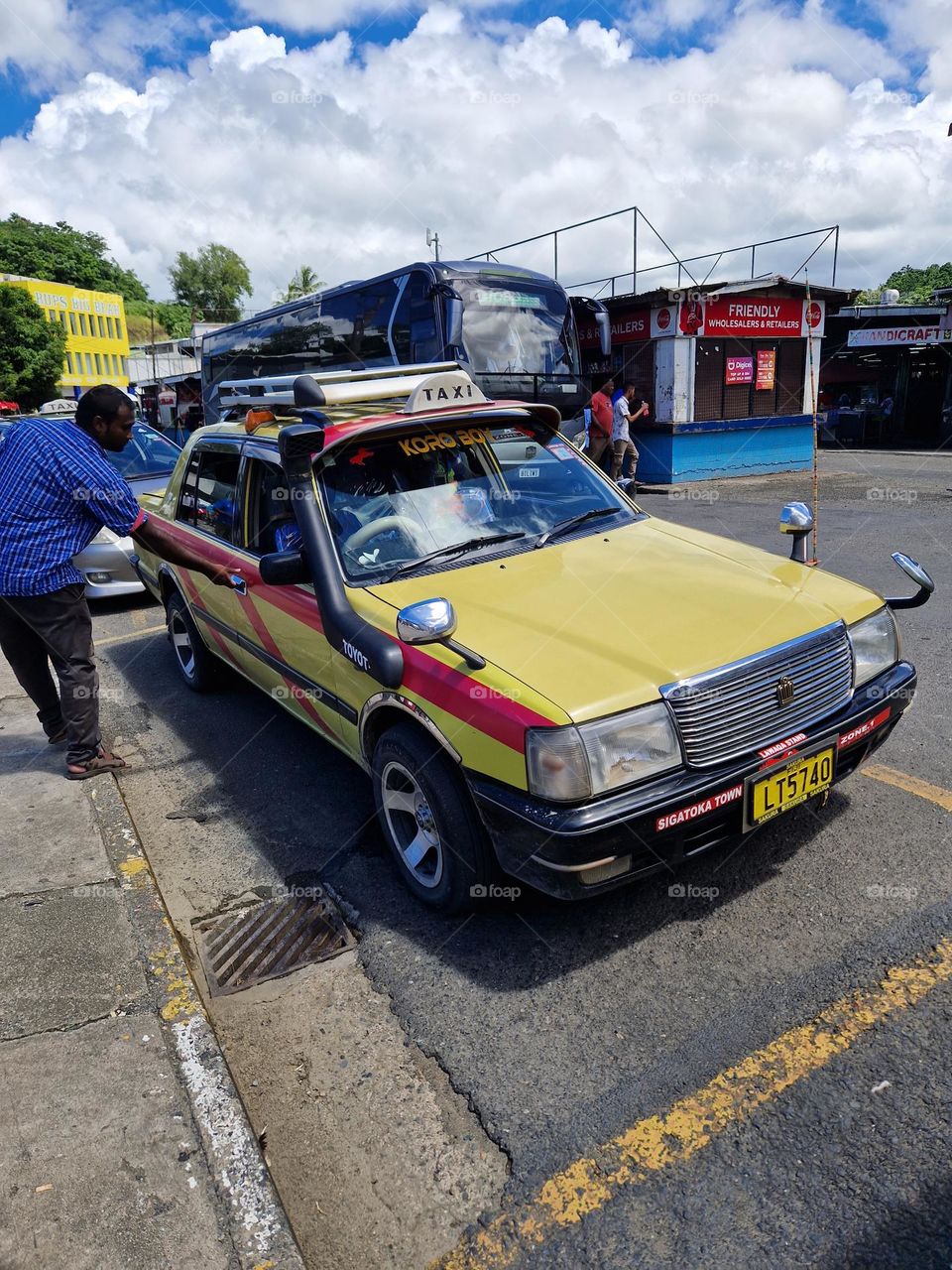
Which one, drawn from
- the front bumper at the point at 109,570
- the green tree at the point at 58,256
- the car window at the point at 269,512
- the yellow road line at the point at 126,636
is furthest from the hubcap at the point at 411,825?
the green tree at the point at 58,256

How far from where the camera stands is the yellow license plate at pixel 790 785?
2.83 metres

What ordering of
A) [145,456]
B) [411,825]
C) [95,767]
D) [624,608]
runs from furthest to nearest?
[145,456]
[95,767]
[411,825]
[624,608]

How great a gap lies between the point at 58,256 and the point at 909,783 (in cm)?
9074

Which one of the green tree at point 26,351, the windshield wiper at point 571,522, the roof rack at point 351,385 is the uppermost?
the green tree at point 26,351

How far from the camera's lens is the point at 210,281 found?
92.9 metres

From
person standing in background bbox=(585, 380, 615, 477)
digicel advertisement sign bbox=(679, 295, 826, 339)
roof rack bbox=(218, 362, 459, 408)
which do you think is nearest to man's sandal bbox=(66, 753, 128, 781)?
roof rack bbox=(218, 362, 459, 408)

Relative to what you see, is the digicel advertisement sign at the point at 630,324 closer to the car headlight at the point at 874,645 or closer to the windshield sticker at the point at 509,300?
the windshield sticker at the point at 509,300

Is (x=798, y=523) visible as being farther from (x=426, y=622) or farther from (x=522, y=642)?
(x=426, y=622)

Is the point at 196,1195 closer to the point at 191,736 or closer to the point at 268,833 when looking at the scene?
the point at 268,833

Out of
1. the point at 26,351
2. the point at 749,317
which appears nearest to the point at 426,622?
the point at 749,317

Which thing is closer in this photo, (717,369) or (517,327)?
(517,327)

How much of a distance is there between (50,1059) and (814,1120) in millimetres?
2177

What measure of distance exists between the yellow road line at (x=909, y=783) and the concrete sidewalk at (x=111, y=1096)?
10.1ft

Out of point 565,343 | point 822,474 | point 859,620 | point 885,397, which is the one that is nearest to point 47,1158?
point 859,620
